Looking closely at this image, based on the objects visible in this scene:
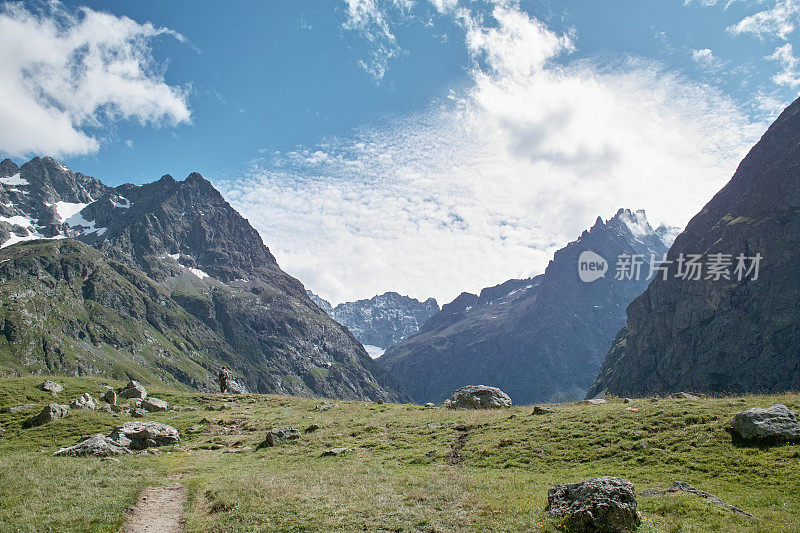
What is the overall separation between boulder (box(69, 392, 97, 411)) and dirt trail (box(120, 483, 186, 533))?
2475 cm

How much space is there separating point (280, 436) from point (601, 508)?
90.0ft

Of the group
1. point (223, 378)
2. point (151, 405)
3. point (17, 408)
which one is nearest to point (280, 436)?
point (151, 405)

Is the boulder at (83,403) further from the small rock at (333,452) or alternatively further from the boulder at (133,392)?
the small rock at (333,452)

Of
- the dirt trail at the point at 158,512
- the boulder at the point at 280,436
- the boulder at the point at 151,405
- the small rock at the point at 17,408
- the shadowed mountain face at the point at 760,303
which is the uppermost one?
the shadowed mountain face at the point at 760,303

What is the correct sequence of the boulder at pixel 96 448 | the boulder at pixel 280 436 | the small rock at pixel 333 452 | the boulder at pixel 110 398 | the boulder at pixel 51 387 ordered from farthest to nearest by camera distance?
the boulder at pixel 110 398
the boulder at pixel 51 387
the boulder at pixel 280 436
the small rock at pixel 333 452
the boulder at pixel 96 448

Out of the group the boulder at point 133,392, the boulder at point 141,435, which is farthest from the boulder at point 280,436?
the boulder at point 133,392

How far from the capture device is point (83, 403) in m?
42.0

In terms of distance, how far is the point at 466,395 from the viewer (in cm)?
4762

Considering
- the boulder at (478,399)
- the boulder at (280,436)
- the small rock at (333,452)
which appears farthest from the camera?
the boulder at (478,399)

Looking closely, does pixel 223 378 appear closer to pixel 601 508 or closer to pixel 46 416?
pixel 46 416

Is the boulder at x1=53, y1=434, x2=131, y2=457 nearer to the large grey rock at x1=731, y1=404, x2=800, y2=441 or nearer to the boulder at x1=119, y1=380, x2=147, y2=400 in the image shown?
the boulder at x1=119, y1=380, x2=147, y2=400

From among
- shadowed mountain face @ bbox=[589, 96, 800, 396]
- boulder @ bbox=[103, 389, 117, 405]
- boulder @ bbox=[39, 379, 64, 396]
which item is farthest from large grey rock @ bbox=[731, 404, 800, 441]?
shadowed mountain face @ bbox=[589, 96, 800, 396]

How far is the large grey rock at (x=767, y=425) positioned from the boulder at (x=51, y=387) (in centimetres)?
5778

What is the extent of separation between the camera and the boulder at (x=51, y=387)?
44.6 metres
